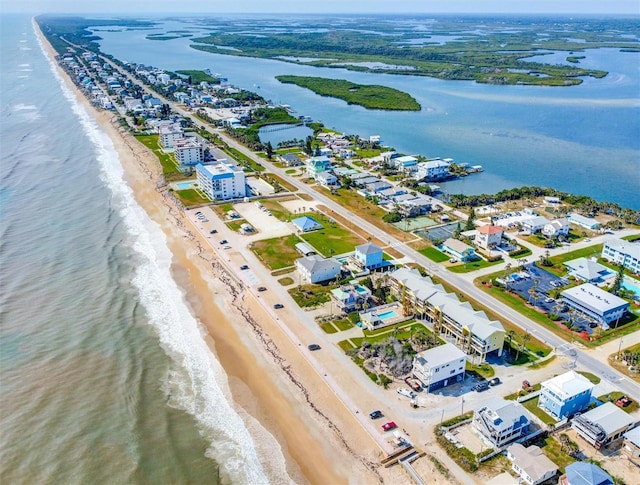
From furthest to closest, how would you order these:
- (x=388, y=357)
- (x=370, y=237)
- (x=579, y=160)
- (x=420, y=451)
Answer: (x=579, y=160) → (x=370, y=237) → (x=388, y=357) → (x=420, y=451)

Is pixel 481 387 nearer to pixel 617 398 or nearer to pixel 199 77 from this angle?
pixel 617 398

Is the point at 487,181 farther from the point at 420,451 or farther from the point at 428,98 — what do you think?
the point at 428,98

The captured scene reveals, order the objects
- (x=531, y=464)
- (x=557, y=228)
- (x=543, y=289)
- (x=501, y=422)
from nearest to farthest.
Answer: (x=531, y=464)
(x=501, y=422)
(x=543, y=289)
(x=557, y=228)

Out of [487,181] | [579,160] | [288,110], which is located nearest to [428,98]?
→ [288,110]

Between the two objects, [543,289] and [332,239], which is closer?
[543,289]

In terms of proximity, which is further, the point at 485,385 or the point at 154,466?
the point at 485,385

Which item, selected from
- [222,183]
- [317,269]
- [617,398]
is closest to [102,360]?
[317,269]

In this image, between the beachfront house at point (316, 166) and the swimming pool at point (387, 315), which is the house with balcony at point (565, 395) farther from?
the beachfront house at point (316, 166)
